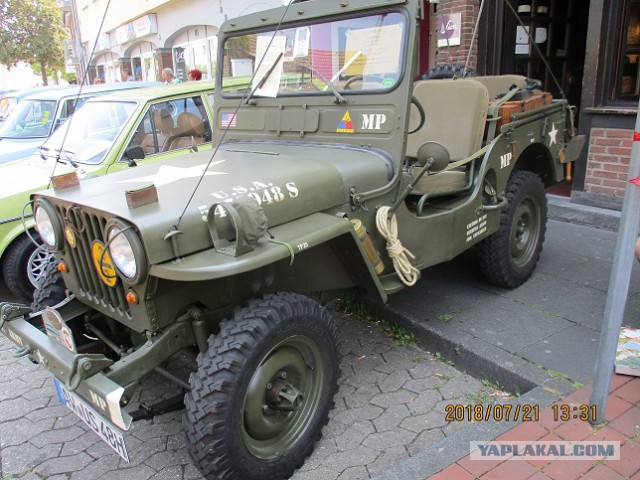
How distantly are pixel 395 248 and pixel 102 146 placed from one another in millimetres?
3197

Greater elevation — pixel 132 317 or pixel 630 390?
pixel 132 317

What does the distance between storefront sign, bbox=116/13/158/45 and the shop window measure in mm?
15137

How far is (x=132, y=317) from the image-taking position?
233cm

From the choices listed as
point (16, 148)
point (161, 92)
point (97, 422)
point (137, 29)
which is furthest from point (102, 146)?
point (137, 29)

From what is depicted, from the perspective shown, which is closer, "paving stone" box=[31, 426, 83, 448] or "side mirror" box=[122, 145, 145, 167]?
"paving stone" box=[31, 426, 83, 448]

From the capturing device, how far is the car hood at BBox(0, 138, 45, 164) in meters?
6.78

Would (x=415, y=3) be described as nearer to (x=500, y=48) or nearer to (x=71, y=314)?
(x=71, y=314)

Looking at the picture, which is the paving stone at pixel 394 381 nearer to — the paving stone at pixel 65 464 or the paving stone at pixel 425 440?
the paving stone at pixel 425 440

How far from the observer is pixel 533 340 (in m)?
3.27

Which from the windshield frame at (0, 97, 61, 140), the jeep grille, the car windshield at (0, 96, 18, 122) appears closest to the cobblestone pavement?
the jeep grille

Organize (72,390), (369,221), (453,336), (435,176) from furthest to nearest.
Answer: (435,176), (453,336), (369,221), (72,390)

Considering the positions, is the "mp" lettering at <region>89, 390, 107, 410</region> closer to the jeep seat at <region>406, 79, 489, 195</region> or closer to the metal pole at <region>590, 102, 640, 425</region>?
the metal pole at <region>590, 102, 640, 425</region>

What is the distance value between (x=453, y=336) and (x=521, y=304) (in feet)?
2.41

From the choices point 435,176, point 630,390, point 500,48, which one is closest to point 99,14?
point 500,48
